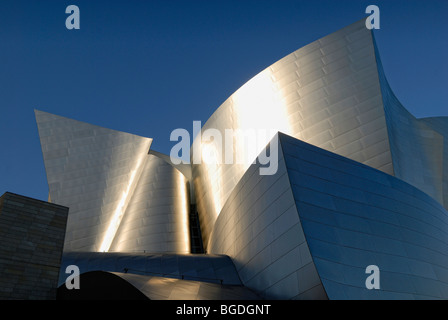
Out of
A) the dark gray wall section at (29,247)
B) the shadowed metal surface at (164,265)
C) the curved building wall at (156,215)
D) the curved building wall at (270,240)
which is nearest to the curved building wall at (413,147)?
the curved building wall at (270,240)

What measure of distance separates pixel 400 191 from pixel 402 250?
7.37 feet

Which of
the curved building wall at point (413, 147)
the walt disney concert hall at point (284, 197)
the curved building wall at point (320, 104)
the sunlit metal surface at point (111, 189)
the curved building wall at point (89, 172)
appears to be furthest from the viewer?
the curved building wall at point (89, 172)

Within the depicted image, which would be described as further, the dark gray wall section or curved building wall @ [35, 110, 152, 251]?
curved building wall @ [35, 110, 152, 251]

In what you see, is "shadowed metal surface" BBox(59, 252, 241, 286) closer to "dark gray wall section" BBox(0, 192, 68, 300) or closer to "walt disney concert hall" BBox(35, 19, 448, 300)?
"walt disney concert hall" BBox(35, 19, 448, 300)

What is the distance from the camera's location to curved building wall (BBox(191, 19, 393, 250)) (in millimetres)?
17844

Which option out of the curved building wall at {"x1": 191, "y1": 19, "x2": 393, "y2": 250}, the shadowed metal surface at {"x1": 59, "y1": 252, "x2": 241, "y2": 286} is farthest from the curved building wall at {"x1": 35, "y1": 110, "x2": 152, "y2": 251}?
the shadowed metal surface at {"x1": 59, "y1": 252, "x2": 241, "y2": 286}

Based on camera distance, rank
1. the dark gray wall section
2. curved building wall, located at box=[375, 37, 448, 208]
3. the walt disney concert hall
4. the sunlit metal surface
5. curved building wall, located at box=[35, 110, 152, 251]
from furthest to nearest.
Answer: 1. curved building wall, located at box=[35, 110, 152, 251]
2. the sunlit metal surface
3. curved building wall, located at box=[375, 37, 448, 208]
4. the walt disney concert hall
5. the dark gray wall section

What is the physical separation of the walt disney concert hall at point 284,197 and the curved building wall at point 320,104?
0.06m

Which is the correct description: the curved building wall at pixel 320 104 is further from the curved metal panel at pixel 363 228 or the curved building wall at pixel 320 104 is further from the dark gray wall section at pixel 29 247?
the dark gray wall section at pixel 29 247

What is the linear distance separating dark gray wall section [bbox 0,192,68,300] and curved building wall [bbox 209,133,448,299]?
512 cm

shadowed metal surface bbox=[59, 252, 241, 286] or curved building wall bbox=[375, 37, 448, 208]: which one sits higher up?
curved building wall bbox=[375, 37, 448, 208]

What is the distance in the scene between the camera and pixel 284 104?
20.7 metres

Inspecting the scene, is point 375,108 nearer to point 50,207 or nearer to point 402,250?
point 402,250

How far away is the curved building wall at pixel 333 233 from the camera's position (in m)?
9.81
